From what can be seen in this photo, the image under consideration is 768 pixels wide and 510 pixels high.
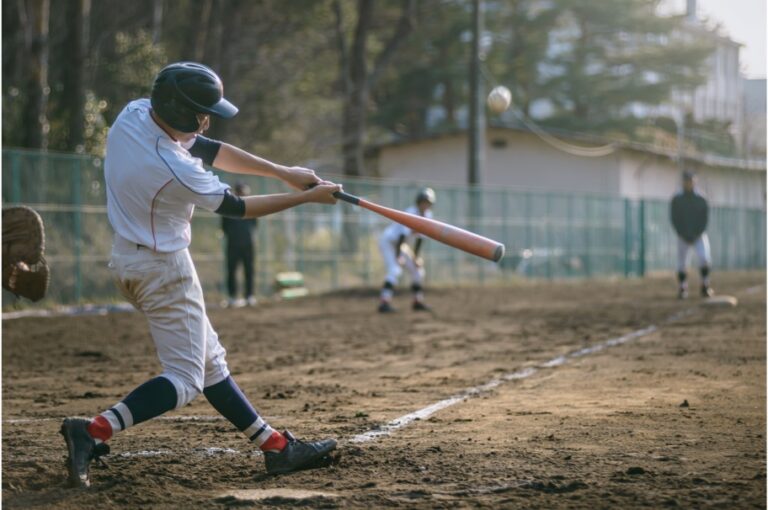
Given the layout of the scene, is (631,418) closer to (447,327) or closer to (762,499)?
(762,499)

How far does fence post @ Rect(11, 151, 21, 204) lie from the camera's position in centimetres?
1923

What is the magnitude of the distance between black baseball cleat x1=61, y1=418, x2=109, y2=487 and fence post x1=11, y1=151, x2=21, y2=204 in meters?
14.0

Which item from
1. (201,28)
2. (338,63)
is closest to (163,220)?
(201,28)

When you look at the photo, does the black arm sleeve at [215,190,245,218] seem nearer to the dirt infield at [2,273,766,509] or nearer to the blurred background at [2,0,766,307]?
the dirt infield at [2,273,766,509]

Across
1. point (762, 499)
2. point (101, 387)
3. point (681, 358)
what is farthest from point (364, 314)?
point (762, 499)

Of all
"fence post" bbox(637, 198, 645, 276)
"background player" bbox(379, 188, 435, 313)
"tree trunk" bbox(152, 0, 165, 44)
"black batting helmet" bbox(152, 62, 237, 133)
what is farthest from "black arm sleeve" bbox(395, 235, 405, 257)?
"fence post" bbox(637, 198, 645, 276)

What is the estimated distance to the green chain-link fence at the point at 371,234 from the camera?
802 inches

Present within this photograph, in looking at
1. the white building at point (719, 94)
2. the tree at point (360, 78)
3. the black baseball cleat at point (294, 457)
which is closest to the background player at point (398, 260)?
the black baseball cleat at point (294, 457)

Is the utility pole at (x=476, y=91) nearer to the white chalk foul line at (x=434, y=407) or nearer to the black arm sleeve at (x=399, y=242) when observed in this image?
the black arm sleeve at (x=399, y=242)

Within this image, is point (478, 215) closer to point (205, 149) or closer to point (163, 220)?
point (205, 149)

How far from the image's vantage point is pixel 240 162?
21.3 feet

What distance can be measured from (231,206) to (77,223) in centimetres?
1535

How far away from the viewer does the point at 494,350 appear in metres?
13.5

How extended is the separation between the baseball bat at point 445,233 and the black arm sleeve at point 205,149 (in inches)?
27.8
